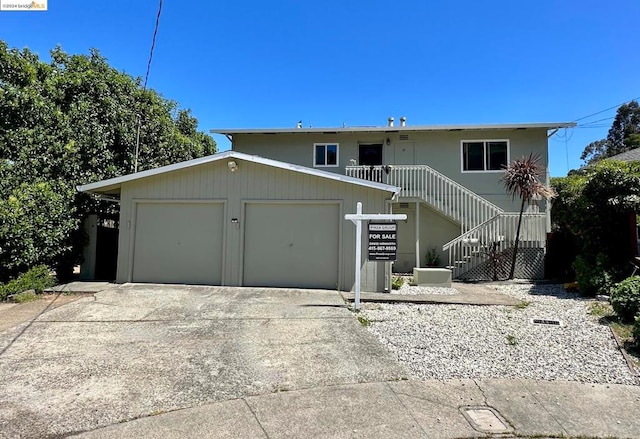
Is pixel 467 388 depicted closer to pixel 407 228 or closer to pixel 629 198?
pixel 629 198

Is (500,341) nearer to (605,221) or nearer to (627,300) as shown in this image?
(627,300)

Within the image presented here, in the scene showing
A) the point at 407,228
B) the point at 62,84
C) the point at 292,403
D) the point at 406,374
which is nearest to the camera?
the point at 292,403

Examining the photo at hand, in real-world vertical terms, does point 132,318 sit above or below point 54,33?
below

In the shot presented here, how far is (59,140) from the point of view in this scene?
31.6 ft

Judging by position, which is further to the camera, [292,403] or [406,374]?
[406,374]

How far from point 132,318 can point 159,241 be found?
361 centimetres

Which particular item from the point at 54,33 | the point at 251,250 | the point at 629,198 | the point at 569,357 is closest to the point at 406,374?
the point at 569,357

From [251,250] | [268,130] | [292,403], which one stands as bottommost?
[292,403]

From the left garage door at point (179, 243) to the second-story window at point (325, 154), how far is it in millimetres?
5974

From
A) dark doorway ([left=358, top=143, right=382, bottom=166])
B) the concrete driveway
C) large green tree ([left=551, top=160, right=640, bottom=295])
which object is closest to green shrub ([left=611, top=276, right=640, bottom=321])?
large green tree ([left=551, top=160, right=640, bottom=295])

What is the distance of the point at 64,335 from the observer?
5355 mm

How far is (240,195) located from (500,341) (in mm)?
6344

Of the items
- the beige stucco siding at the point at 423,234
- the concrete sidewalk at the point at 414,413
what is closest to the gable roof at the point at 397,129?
the beige stucco siding at the point at 423,234

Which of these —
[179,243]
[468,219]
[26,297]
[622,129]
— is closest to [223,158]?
[179,243]
